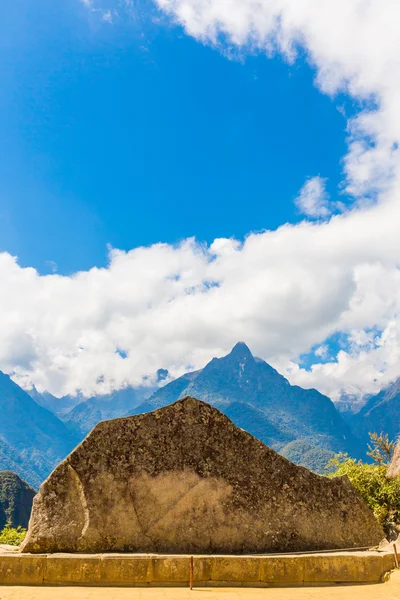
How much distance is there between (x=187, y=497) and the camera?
26.6 ft

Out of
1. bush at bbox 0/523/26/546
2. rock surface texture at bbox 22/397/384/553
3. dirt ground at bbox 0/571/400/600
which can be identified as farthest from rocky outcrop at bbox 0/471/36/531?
dirt ground at bbox 0/571/400/600

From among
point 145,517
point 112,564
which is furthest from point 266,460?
point 112,564

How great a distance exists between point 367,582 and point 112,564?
388 centimetres

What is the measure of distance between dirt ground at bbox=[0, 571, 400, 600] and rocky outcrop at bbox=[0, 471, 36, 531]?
336 feet

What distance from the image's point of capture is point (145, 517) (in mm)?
7934

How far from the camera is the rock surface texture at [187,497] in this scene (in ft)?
25.6

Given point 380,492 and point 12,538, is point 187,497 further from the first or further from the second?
point 12,538
